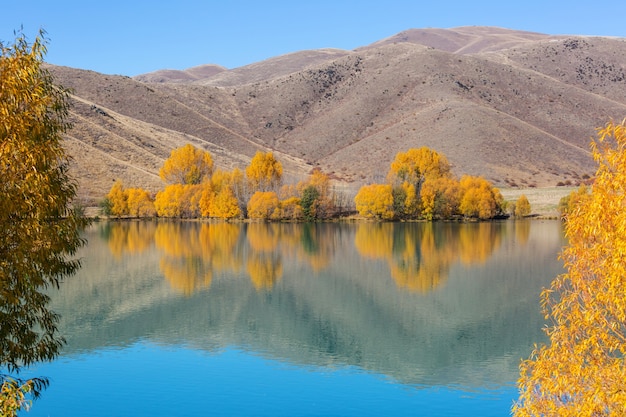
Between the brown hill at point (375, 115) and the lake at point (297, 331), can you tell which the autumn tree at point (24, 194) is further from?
the brown hill at point (375, 115)

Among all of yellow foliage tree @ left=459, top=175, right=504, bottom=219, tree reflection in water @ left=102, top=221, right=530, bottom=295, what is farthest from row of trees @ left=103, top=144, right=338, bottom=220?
yellow foliage tree @ left=459, top=175, right=504, bottom=219

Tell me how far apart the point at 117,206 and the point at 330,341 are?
74.3 meters

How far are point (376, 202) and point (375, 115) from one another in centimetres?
7350

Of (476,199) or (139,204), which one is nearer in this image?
(476,199)

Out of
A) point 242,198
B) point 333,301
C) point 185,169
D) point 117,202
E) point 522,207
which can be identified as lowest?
point 333,301

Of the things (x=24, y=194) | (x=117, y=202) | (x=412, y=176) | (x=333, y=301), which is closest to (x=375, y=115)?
(x=412, y=176)

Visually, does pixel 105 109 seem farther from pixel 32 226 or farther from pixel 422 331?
pixel 32 226

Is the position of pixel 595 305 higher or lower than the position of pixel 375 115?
lower

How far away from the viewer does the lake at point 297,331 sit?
812 inches

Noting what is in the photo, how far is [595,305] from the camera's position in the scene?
12.4 m

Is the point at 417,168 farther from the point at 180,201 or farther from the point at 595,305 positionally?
the point at 595,305

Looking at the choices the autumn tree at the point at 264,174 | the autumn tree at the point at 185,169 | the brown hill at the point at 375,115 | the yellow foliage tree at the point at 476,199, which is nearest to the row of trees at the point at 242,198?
the autumn tree at the point at 264,174

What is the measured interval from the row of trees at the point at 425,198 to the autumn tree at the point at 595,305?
75.2 meters

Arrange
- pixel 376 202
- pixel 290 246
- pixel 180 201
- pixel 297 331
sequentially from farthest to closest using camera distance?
pixel 180 201
pixel 376 202
pixel 290 246
pixel 297 331
